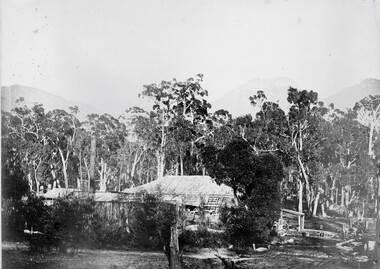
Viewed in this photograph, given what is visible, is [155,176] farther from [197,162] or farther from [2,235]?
[2,235]

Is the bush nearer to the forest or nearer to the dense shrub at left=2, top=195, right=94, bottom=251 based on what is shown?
the dense shrub at left=2, top=195, right=94, bottom=251

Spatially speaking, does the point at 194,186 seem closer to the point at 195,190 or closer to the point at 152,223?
the point at 195,190

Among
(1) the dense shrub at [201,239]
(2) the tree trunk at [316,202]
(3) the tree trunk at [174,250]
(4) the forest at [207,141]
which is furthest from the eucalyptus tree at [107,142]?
(2) the tree trunk at [316,202]

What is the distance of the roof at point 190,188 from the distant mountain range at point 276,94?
539 millimetres

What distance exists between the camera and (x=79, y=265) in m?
Result: 3.67

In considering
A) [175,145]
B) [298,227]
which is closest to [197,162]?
[175,145]

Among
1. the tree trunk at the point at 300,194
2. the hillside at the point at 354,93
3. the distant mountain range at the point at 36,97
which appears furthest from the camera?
the distant mountain range at the point at 36,97

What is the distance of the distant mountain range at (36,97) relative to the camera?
11.8 ft

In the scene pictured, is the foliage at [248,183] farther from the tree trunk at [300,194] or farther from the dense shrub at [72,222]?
the dense shrub at [72,222]

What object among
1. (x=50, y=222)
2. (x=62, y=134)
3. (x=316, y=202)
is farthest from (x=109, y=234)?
(x=316, y=202)

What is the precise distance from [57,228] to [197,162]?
1242 mm

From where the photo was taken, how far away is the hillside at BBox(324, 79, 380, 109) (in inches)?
134

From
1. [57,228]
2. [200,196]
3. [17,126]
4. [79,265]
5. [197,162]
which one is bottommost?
[79,265]

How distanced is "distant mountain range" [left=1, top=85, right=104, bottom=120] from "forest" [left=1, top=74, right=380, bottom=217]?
44 millimetres
